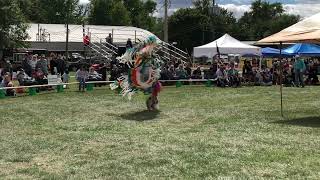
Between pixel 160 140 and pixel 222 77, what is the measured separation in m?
16.0

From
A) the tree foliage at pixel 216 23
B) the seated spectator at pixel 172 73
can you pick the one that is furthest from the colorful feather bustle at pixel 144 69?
the tree foliage at pixel 216 23

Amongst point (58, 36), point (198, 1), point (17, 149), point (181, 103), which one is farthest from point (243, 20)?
point (17, 149)

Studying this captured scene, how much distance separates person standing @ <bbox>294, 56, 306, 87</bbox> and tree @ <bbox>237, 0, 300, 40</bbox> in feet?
228

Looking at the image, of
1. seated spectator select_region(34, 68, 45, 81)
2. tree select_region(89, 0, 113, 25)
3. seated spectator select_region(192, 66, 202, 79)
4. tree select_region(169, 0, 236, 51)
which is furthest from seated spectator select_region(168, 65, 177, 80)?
tree select_region(89, 0, 113, 25)

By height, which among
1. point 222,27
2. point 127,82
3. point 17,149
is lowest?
point 17,149

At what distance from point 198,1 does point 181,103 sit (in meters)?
82.4

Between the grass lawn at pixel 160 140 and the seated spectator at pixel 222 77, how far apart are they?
8.24 meters

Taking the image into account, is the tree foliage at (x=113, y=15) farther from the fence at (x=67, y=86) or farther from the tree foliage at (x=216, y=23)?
the fence at (x=67, y=86)

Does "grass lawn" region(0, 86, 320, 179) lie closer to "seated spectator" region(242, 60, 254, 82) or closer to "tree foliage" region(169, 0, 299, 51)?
"seated spectator" region(242, 60, 254, 82)

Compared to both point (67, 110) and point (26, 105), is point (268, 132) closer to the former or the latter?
point (67, 110)

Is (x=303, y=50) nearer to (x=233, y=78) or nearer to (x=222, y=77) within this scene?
(x=233, y=78)

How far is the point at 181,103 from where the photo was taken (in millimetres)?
17359

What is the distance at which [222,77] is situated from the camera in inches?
1019

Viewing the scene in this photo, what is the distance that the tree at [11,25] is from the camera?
3931 cm
